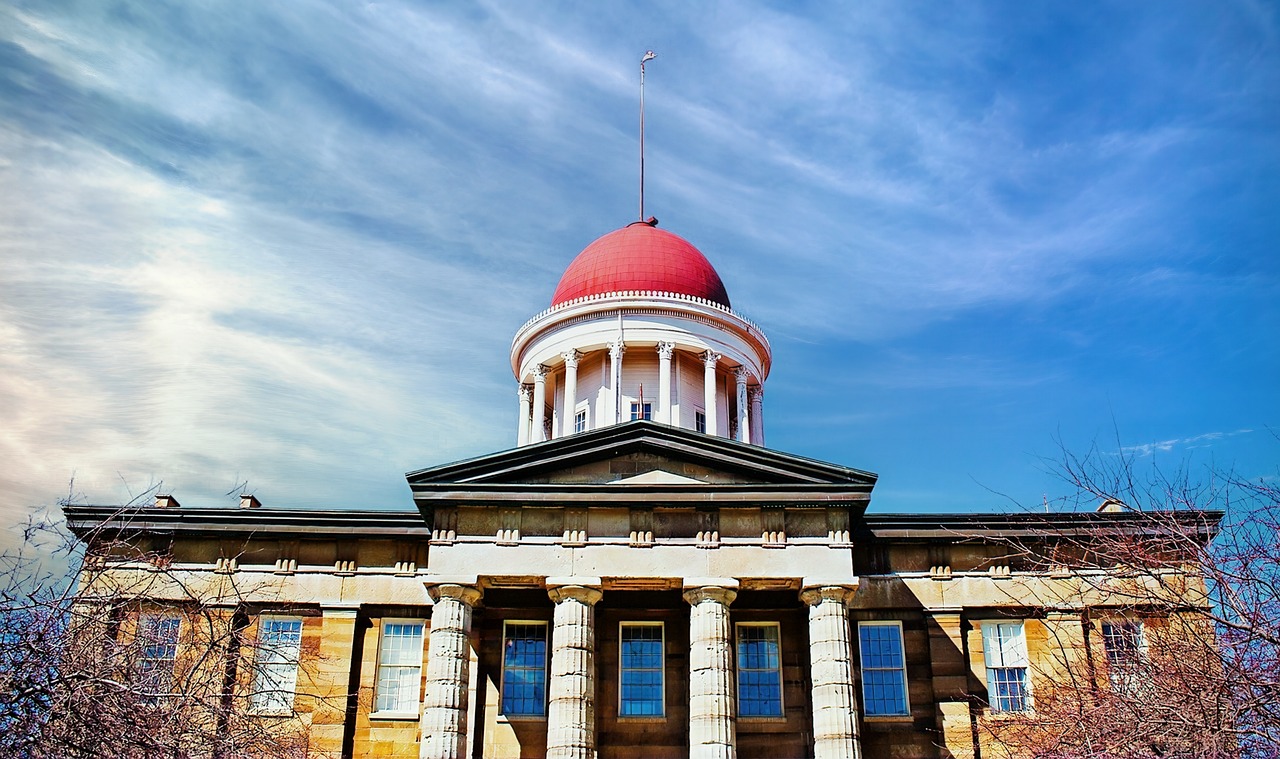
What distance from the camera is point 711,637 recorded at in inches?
1054

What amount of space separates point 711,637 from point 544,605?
5.06 m

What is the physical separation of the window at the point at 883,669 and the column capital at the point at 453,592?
34.3 ft

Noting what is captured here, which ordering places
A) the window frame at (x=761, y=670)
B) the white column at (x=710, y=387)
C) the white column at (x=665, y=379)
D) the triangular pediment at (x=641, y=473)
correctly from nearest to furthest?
the triangular pediment at (x=641, y=473) → the window frame at (x=761, y=670) → the white column at (x=665, y=379) → the white column at (x=710, y=387)

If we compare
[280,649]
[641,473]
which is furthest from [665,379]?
[280,649]

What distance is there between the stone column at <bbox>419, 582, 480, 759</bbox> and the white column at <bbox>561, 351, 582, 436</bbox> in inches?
671

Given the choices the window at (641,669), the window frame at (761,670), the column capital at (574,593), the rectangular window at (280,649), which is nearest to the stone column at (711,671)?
the window frame at (761,670)

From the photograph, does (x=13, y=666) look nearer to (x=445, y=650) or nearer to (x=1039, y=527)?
(x=445, y=650)

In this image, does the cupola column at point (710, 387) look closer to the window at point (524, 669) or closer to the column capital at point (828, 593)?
the window at point (524, 669)

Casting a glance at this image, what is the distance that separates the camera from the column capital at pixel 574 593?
27078 millimetres

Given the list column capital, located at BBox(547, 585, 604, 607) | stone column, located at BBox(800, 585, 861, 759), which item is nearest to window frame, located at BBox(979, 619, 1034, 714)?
stone column, located at BBox(800, 585, 861, 759)

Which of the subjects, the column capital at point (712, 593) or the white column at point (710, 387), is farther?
the white column at point (710, 387)

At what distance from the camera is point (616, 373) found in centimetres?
4362

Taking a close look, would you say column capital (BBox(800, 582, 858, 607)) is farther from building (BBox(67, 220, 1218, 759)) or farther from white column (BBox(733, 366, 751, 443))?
white column (BBox(733, 366, 751, 443))

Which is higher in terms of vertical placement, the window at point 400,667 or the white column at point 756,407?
the white column at point 756,407
